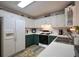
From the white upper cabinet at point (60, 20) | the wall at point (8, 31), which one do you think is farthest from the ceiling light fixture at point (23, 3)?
the white upper cabinet at point (60, 20)

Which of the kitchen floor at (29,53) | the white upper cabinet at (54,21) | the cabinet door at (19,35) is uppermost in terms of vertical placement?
the white upper cabinet at (54,21)

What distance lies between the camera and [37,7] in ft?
4.81

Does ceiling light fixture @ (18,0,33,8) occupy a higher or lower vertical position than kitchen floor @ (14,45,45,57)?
higher

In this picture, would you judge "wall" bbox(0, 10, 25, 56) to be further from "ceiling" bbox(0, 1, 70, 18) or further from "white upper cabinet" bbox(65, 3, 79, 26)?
"white upper cabinet" bbox(65, 3, 79, 26)

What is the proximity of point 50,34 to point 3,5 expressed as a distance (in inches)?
46.3

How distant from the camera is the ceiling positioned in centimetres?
135

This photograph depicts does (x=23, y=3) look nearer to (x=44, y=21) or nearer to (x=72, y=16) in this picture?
(x=44, y=21)

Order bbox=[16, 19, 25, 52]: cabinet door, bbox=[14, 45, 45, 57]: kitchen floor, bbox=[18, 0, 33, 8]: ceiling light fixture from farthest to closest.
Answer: bbox=[16, 19, 25, 52]: cabinet door
bbox=[14, 45, 45, 57]: kitchen floor
bbox=[18, 0, 33, 8]: ceiling light fixture

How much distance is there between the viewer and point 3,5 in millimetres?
1345

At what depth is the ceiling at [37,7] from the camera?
1.35 metres

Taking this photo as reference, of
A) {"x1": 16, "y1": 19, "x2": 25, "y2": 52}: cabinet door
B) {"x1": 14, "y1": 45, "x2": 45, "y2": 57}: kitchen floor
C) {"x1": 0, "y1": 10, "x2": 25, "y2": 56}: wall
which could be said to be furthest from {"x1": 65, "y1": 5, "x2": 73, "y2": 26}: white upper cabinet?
{"x1": 16, "y1": 19, "x2": 25, "y2": 52}: cabinet door

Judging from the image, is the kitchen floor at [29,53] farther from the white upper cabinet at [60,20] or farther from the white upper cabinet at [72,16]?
the white upper cabinet at [72,16]

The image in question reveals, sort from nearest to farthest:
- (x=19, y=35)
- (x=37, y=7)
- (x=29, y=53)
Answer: (x=37, y=7)
(x=29, y=53)
(x=19, y=35)

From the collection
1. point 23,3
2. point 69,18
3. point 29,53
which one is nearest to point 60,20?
point 69,18
